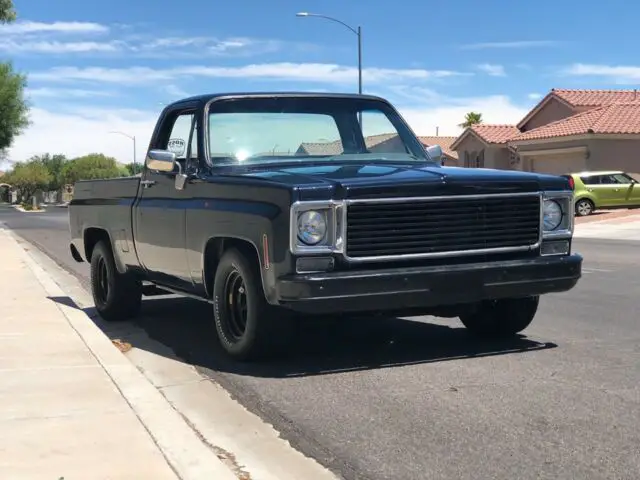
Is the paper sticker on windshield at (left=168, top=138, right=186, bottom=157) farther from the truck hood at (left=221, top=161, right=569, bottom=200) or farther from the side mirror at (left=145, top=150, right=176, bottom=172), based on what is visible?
the truck hood at (left=221, top=161, right=569, bottom=200)

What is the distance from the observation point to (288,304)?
5715 mm

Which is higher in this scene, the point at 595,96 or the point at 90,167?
the point at 595,96

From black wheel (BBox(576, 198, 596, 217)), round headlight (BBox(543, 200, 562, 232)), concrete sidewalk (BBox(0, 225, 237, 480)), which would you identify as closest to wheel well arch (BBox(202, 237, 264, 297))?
concrete sidewalk (BBox(0, 225, 237, 480))

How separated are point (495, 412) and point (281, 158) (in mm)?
3020

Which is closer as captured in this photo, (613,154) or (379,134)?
(379,134)

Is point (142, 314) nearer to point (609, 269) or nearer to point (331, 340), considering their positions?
point (331, 340)

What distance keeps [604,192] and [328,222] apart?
2893 cm

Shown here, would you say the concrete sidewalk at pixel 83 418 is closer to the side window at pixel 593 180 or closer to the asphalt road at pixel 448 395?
the asphalt road at pixel 448 395

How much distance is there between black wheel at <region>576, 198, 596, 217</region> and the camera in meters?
32.5

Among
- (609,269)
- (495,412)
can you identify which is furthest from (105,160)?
(495,412)

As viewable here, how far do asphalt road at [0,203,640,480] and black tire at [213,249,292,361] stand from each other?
18 centimetres

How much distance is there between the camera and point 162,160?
7074mm

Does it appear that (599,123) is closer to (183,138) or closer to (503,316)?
(503,316)

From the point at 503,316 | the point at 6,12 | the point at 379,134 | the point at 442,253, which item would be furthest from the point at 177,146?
the point at 6,12
